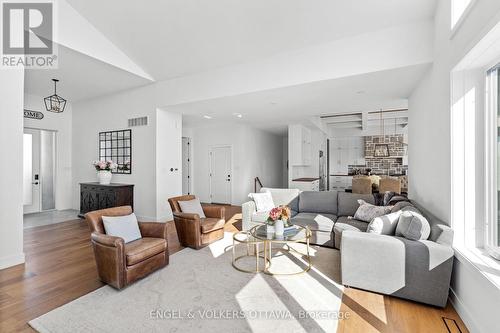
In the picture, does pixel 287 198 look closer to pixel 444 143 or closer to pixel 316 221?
pixel 316 221

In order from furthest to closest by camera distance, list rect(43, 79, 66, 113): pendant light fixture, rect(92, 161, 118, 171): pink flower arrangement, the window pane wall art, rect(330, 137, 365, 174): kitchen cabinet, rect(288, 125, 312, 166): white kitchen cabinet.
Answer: rect(330, 137, 365, 174): kitchen cabinet < rect(288, 125, 312, 166): white kitchen cabinet < the window pane wall art < rect(92, 161, 118, 171): pink flower arrangement < rect(43, 79, 66, 113): pendant light fixture

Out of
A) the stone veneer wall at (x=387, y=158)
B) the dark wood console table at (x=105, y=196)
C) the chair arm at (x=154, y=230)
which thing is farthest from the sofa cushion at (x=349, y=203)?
the stone veneer wall at (x=387, y=158)

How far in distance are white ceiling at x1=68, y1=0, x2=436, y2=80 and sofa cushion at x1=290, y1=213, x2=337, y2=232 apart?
2.75 meters

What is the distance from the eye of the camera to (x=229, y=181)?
796cm

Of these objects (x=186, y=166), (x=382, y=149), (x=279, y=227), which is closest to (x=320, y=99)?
(x=279, y=227)

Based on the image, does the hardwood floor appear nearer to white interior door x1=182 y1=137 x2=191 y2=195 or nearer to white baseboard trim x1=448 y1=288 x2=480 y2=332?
white baseboard trim x1=448 y1=288 x2=480 y2=332

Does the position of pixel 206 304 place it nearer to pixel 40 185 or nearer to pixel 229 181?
pixel 229 181

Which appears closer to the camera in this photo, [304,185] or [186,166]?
[304,185]

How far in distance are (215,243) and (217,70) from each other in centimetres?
310

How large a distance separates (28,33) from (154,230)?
3549 millimetres

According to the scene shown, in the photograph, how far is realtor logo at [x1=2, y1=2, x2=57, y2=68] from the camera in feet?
10.6

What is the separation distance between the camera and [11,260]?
10.4ft

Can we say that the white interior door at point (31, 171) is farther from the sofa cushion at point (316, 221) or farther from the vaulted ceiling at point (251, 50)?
the sofa cushion at point (316, 221)

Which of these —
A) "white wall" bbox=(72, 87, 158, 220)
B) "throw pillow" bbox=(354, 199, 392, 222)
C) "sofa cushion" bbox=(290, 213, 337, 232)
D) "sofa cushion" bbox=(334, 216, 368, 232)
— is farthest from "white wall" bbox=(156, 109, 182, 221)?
"throw pillow" bbox=(354, 199, 392, 222)
